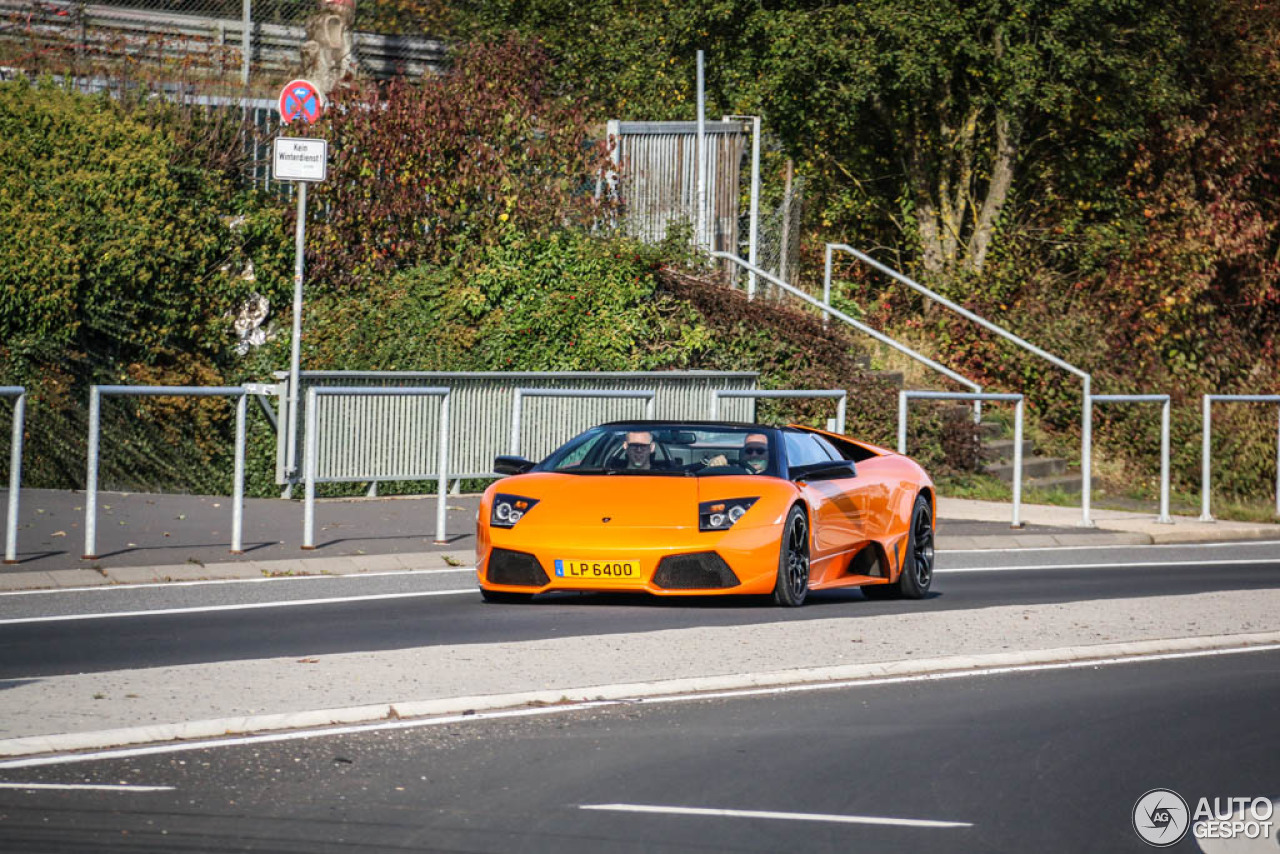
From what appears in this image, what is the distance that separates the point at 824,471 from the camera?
527 inches

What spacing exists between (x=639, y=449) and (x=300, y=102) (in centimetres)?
1011

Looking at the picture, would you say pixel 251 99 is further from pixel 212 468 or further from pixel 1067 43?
pixel 1067 43

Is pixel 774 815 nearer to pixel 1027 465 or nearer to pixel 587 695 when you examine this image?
pixel 587 695

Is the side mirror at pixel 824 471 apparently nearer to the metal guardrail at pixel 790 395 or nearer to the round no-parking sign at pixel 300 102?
the metal guardrail at pixel 790 395

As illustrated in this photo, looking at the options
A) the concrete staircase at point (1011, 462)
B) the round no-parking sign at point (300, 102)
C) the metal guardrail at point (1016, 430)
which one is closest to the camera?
the metal guardrail at point (1016, 430)

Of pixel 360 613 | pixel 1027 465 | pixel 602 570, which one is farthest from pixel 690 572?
pixel 1027 465

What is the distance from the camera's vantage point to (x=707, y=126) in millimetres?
28000

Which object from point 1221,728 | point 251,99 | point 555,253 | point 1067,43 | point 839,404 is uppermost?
point 1067,43

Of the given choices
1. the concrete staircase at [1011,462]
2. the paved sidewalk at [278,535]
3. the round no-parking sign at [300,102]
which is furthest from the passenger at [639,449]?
the concrete staircase at [1011,462]

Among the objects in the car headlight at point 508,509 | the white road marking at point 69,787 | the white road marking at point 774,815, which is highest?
the car headlight at point 508,509

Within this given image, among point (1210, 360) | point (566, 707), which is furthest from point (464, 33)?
point (566, 707)

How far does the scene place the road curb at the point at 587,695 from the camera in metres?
7.93

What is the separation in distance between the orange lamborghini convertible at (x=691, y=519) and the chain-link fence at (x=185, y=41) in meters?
12.2

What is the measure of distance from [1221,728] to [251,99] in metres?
17.7
